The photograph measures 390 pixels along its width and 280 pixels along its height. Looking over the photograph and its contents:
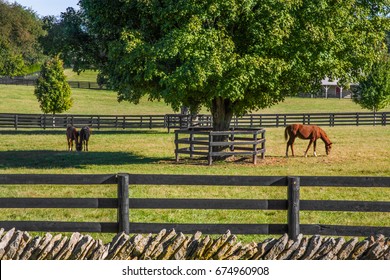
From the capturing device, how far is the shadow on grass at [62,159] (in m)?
27.4

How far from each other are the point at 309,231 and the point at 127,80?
19416mm

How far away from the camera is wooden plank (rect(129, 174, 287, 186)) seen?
986 cm

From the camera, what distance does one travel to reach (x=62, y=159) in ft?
98.8

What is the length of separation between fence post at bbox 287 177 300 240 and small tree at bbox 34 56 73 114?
198 ft

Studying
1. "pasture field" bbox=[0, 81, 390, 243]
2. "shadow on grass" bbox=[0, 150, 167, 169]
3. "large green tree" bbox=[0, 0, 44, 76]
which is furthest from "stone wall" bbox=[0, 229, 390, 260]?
"large green tree" bbox=[0, 0, 44, 76]

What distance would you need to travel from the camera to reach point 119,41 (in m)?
28.5

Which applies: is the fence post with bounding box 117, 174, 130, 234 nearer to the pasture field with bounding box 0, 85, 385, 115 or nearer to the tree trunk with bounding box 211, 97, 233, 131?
the tree trunk with bounding box 211, 97, 233, 131

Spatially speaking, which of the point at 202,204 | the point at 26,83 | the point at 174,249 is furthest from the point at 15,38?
the point at 174,249

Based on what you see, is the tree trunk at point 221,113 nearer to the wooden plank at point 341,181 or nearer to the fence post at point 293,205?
the wooden plank at point 341,181

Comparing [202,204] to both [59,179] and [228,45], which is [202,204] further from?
[228,45]

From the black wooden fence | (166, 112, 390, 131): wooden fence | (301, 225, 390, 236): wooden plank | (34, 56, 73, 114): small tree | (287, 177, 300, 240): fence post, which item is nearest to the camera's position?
(287, 177, 300, 240): fence post

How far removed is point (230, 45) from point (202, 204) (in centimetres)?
1802

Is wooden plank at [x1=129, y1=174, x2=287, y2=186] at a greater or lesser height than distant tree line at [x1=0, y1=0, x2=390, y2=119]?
lesser
